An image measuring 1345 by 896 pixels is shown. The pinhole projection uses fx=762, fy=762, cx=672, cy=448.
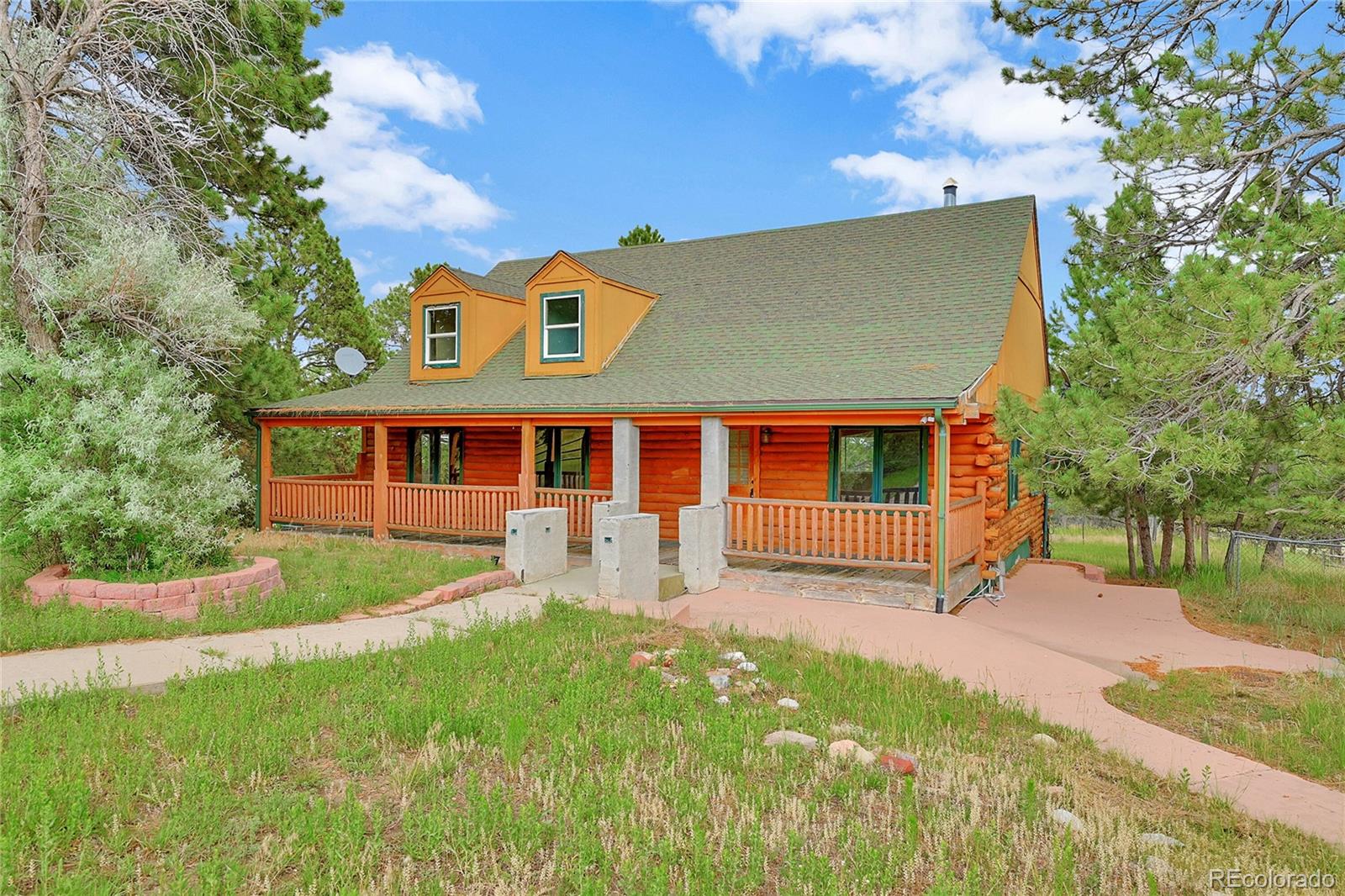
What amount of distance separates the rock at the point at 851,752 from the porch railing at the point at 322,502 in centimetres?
1113

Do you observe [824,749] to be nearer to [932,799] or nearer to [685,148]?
[932,799]

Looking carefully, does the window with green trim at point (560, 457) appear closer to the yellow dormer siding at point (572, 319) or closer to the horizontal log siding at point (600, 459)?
the horizontal log siding at point (600, 459)

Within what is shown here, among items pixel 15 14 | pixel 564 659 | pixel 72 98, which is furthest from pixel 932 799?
pixel 15 14

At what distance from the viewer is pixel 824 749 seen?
4.81 metres

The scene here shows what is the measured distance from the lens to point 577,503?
13008 millimetres

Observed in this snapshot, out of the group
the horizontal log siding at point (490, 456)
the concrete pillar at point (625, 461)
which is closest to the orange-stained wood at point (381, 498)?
the horizontal log siding at point (490, 456)

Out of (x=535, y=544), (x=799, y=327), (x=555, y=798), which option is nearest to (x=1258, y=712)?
(x=555, y=798)

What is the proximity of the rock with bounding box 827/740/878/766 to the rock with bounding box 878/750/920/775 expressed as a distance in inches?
2.4

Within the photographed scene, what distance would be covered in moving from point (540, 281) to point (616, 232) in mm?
12709

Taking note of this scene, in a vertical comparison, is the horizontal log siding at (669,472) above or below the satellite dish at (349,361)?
below

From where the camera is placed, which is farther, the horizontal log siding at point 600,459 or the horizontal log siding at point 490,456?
the horizontal log siding at point 490,456

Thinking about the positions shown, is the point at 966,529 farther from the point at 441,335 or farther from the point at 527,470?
the point at 441,335

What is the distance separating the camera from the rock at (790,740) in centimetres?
488

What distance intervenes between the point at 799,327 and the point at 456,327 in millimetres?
7046
